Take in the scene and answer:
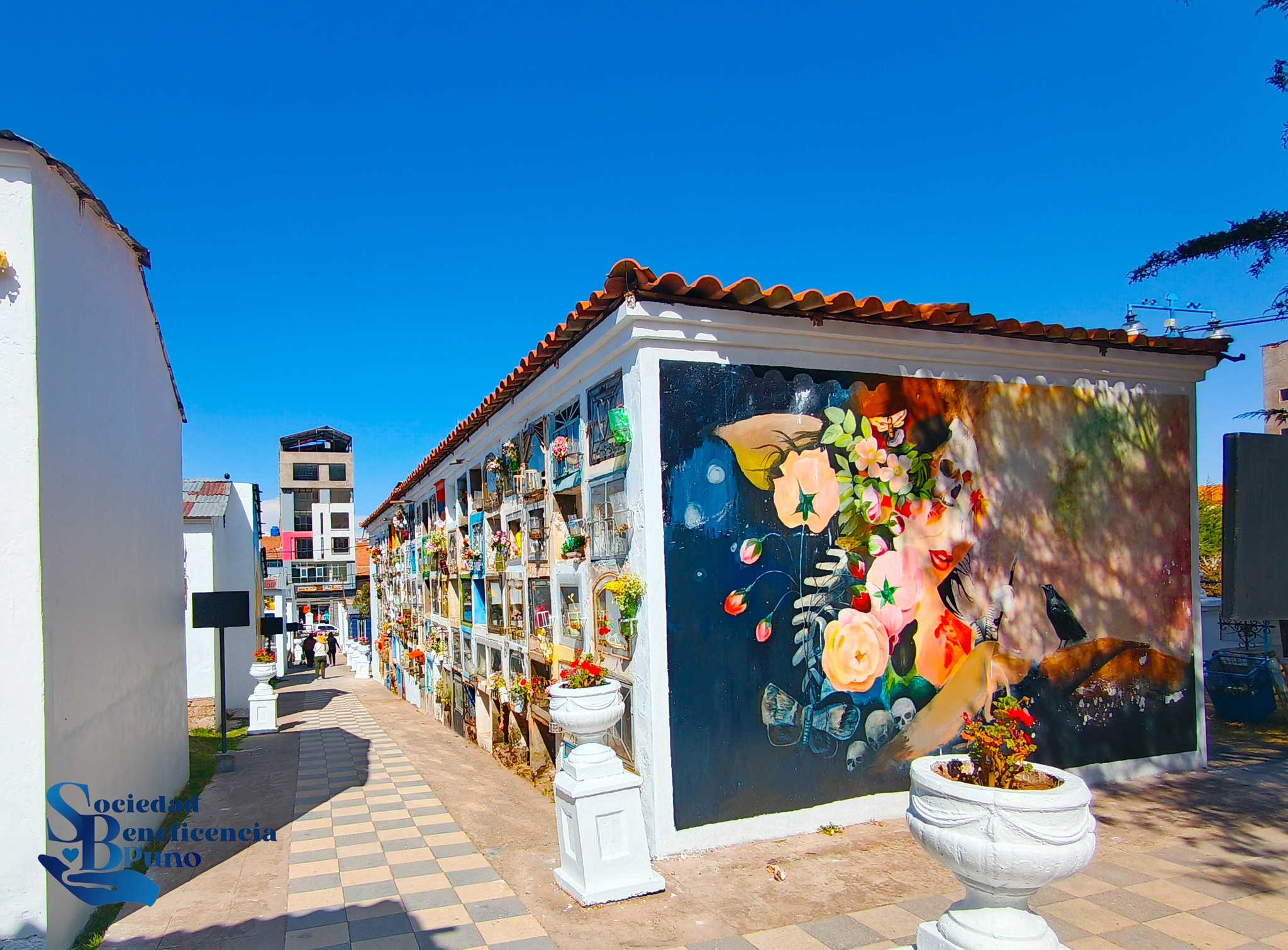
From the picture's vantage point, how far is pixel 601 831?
5.14 meters

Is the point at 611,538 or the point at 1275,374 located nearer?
the point at 611,538

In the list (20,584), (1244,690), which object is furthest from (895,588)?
→ (1244,690)

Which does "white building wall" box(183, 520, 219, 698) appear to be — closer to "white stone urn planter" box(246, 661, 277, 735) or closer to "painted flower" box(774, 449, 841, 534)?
"white stone urn planter" box(246, 661, 277, 735)

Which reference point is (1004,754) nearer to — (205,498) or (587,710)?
(587,710)

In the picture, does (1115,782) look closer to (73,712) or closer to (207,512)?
(73,712)

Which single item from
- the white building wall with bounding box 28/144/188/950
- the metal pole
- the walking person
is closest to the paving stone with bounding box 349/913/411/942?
the white building wall with bounding box 28/144/188/950

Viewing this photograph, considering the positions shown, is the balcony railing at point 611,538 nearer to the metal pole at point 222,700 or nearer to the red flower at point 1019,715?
the red flower at point 1019,715

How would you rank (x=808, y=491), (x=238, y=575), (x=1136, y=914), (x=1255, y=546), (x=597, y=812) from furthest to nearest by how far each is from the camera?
(x=238, y=575), (x=808, y=491), (x=597, y=812), (x=1136, y=914), (x=1255, y=546)

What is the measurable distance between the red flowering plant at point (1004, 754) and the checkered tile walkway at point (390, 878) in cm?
269

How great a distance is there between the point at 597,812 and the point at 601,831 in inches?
5.1

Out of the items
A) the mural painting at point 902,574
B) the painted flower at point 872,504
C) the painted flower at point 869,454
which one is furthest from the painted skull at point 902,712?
the painted flower at point 869,454

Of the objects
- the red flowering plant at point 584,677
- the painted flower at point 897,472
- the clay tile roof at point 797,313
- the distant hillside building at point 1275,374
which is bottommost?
the red flowering plant at point 584,677

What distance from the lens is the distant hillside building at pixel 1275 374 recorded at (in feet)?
88.0

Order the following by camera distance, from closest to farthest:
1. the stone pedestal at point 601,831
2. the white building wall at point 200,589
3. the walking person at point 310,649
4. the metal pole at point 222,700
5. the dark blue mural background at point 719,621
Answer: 1. the stone pedestal at point 601,831
2. the dark blue mural background at point 719,621
3. the metal pole at point 222,700
4. the white building wall at point 200,589
5. the walking person at point 310,649
